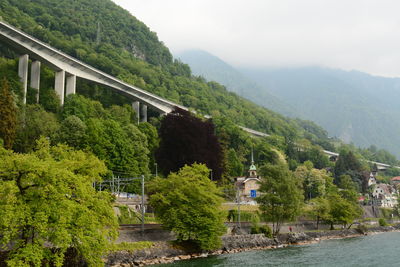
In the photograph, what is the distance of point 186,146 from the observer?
66.1m

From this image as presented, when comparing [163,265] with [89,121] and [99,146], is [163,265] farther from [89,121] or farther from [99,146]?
[89,121]

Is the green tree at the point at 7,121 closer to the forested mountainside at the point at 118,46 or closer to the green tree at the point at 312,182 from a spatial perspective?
the forested mountainside at the point at 118,46

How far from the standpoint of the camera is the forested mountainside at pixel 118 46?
381 ft

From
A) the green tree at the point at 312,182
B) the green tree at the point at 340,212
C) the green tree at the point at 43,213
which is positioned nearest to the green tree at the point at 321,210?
the green tree at the point at 340,212

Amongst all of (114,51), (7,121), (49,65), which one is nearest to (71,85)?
(49,65)

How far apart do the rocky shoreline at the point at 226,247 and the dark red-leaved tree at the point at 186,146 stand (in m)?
15.3

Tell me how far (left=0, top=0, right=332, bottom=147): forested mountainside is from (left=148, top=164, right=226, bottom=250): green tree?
191 ft

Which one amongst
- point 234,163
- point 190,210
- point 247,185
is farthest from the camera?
point 234,163

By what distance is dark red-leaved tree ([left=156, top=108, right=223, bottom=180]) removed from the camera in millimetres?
66000

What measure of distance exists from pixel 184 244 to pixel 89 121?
101ft

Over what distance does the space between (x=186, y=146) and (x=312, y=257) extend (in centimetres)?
2719

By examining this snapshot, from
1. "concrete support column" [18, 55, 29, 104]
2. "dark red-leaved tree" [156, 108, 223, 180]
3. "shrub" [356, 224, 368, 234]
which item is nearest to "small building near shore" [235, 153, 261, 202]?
"shrub" [356, 224, 368, 234]

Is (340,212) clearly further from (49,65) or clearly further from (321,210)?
(49,65)

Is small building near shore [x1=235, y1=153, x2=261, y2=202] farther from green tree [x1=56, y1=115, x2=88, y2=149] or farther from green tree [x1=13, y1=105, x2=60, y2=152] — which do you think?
green tree [x1=13, y1=105, x2=60, y2=152]
